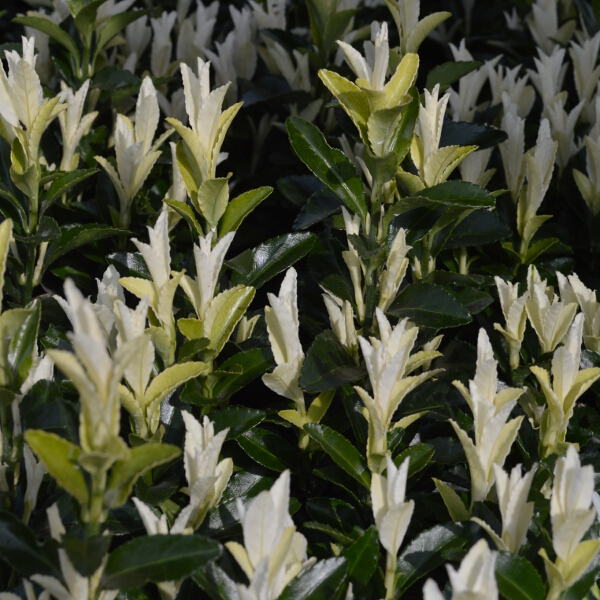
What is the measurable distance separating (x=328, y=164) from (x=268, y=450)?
584mm

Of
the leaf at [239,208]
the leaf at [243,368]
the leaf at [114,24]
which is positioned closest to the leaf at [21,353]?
the leaf at [243,368]

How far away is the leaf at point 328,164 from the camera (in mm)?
1533

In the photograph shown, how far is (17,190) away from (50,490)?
0.73 m

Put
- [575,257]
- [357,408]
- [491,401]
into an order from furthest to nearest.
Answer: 1. [575,257]
2. [357,408]
3. [491,401]

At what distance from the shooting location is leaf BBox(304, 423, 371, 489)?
130 centimetres

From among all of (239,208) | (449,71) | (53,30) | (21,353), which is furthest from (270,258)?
(53,30)

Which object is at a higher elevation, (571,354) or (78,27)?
(78,27)

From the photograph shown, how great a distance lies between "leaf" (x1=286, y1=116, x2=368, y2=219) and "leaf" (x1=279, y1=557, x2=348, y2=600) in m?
0.71

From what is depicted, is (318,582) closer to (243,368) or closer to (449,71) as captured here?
(243,368)

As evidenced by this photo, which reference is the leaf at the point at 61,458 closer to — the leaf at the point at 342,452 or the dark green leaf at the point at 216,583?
the dark green leaf at the point at 216,583

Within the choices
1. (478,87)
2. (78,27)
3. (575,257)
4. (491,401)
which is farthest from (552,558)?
(78,27)

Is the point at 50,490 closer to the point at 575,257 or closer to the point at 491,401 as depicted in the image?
the point at 491,401

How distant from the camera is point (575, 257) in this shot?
212cm

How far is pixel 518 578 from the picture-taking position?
1097 millimetres
